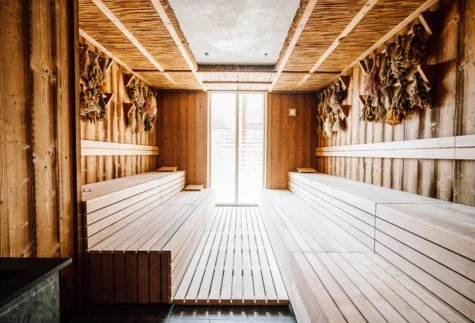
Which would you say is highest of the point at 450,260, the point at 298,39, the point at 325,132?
the point at 298,39

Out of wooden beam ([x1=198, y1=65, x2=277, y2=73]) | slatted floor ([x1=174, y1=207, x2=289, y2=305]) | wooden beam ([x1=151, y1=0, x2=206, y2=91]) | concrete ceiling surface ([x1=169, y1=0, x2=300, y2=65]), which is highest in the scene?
concrete ceiling surface ([x1=169, y1=0, x2=300, y2=65])

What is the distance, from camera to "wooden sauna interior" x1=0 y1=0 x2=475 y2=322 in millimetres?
1669

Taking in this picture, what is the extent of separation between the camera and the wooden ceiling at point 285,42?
2.65 meters

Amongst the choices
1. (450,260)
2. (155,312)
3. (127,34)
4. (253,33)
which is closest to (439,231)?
(450,260)

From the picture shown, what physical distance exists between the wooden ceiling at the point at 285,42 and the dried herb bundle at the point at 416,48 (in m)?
0.25

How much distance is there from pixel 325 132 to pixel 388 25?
2867mm

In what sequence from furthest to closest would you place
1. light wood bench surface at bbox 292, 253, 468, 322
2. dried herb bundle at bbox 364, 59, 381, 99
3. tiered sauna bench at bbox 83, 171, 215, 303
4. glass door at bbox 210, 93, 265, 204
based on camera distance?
glass door at bbox 210, 93, 265, 204 < dried herb bundle at bbox 364, 59, 381, 99 < tiered sauna bench at bbox 83, 171, 215, 303 < light wood bench surface at bbox 292, 253, 468, 322

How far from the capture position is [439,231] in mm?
1558

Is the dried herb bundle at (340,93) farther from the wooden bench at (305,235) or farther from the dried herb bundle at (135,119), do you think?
the dried herb bundle at (135,119)

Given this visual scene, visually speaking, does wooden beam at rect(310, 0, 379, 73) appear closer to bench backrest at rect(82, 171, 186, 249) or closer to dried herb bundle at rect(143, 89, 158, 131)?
bench backrest at rect(82, 171, 186, 249)

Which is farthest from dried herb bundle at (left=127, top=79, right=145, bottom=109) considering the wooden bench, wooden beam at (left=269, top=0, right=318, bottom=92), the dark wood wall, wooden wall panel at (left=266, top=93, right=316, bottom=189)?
the wooden bench

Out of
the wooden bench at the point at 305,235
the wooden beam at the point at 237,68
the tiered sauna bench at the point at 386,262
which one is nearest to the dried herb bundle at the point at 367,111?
the tiered sauna bench at the point at 386,262

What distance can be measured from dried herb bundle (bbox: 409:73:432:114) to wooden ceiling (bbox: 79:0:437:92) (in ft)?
2.54

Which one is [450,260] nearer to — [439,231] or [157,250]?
[439,231]
